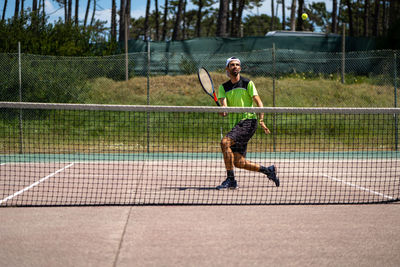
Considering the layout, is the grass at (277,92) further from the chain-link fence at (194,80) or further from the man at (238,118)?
the man at (238,118)

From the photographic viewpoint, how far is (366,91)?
672 inches

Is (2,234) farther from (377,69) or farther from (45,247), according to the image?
(377,69)

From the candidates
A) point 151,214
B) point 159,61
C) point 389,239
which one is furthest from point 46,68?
point 389,239

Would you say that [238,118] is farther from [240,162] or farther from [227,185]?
[227,185]

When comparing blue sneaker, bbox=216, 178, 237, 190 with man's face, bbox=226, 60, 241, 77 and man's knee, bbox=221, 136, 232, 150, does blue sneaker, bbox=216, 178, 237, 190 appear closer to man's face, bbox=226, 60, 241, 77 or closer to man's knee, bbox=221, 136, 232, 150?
man's knee, bbox=221, 136, 232, 150

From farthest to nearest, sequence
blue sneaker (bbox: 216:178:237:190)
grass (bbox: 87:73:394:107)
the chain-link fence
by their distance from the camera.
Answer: grass (bbox: 87:73:394:107), the chain-link fence, blue sneaker (bbox: 216:178:237:190)

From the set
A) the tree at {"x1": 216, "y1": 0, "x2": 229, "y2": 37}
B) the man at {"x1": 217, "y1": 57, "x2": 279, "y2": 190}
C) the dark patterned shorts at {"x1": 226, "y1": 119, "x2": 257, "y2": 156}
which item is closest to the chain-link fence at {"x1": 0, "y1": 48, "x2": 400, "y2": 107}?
the tree at {"x1": 216, "y1": 0, "x2": 229, "y2": 37}

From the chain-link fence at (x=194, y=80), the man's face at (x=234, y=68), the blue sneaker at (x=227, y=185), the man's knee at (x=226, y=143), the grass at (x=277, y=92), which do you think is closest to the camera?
the man's knee at (x=226, y=143)

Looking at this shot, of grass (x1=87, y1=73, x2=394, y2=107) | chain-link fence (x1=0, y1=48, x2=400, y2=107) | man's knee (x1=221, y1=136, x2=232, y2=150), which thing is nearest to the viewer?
man's knee (x1=221, y1=136, x2=232, y2=150)

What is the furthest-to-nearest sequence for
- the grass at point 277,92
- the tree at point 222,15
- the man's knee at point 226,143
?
the tree at point 222,15 < the grass at point 277,92 < the man's knee at point 226,143

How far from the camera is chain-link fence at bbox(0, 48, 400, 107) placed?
13.5 meters

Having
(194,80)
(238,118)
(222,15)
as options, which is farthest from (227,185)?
(222,15)

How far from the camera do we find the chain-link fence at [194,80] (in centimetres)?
1352

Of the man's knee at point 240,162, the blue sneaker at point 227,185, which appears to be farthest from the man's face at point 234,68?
the blue sneaker at point 227,185
